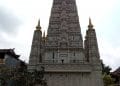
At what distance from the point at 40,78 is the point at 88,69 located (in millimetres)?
8103

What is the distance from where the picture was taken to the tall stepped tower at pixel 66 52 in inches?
1357

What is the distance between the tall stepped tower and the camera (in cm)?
3447

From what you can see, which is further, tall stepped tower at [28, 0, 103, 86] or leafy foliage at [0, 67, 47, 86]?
tall stepped tower at [28, 0, 103, 86]

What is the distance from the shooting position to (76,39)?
38031 millimetres

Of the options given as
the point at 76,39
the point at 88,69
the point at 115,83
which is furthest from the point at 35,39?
the point at 115,83

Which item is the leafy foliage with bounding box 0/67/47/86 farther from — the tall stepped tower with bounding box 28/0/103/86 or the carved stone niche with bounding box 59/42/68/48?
the carved stone niche with bounding box 59/42/68/48

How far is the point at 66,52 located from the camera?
121ft

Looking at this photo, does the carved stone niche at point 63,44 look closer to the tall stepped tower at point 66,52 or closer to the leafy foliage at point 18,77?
the tall stepped tower at point 66,52

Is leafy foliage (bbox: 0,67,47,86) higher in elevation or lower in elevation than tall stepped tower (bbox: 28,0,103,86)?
lower

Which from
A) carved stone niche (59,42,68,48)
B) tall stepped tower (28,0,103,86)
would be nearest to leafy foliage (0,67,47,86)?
tall stepped tower (28,0,103,86)

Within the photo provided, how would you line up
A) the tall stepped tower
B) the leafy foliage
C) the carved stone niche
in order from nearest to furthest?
the leafy foliage → the tall stepped tower → the carved stone niche

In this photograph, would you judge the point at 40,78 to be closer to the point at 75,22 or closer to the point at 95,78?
the point at 95,78

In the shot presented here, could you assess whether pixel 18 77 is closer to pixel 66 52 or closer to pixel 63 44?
pixel 66 52

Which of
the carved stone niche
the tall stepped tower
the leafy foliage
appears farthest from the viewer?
the carved stone niche
